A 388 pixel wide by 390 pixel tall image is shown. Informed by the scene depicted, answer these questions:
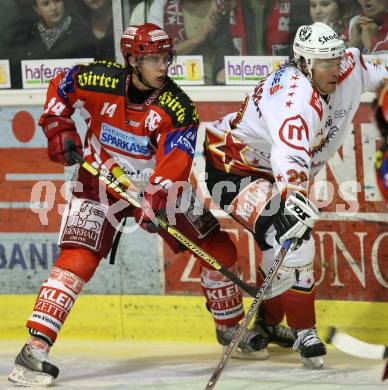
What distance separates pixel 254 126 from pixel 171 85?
0.38 metres

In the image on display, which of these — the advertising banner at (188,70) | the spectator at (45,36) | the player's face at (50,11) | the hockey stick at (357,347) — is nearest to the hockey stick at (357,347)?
the hockey stick at (357,347)

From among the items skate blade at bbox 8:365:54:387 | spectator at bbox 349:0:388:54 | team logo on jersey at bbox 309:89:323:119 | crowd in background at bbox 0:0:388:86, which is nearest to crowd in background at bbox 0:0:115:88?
crowd in background at bbox 0:0:388:86

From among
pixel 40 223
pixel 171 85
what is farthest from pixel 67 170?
pixel 171 85

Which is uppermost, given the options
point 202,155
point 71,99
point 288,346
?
point 71,99

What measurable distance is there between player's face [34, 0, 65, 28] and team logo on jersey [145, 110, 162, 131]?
1.14 metres

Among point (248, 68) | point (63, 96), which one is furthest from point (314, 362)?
point (63, 96)

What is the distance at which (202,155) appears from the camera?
589 cm

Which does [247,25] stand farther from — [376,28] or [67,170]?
[67,170]

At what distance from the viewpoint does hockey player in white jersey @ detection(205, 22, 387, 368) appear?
482 centimetres

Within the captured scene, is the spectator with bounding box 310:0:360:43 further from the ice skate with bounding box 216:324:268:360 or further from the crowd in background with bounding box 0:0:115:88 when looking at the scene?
the ice skate with bounding box 216:324:268:360

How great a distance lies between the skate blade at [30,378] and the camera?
506cm

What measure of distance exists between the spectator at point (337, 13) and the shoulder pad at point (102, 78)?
3.12 ft

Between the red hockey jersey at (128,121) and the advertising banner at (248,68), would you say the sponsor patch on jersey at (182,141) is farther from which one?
the advertising banner at (248,68)

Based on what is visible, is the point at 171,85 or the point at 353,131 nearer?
the point at 171,85
